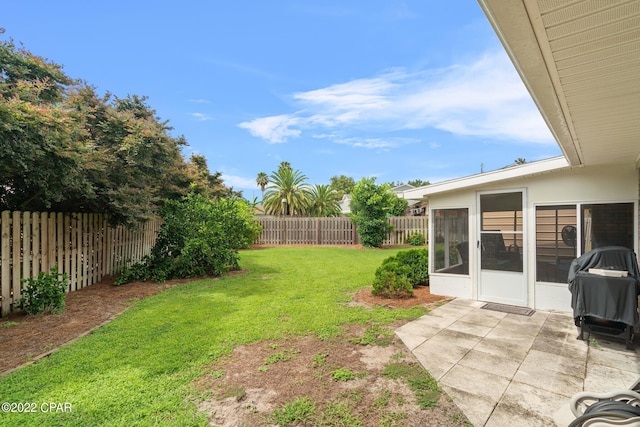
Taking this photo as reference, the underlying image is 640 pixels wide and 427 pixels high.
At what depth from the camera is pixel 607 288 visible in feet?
12.1

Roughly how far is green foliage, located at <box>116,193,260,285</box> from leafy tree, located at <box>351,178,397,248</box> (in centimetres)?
821

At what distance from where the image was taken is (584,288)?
3826 mm

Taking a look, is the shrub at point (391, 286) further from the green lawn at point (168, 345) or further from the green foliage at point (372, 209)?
the green foliage at point (372, 209)

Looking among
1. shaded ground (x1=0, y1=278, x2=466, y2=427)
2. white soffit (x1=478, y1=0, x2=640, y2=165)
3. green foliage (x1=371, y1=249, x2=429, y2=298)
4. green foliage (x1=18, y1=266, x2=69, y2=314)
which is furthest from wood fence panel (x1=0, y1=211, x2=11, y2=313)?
white soffit (x1=478, y1=0, x2=640, y2=165)

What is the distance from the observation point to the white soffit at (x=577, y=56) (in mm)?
1368

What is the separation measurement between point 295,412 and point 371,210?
13.4 meters

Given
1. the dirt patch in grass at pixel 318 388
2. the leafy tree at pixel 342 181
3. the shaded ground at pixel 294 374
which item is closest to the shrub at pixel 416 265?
the shaded ground at pixel 294 374

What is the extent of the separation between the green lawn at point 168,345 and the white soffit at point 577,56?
10.6ft

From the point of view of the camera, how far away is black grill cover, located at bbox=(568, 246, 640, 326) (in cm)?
354

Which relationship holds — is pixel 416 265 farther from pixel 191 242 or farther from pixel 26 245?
pixel 26 245

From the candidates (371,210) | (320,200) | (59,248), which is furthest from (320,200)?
(59,248)

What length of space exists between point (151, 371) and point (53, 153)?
3566 mm

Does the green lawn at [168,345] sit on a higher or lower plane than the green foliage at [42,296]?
lower

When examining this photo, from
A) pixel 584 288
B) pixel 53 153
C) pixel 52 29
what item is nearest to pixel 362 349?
pixel 584 288
